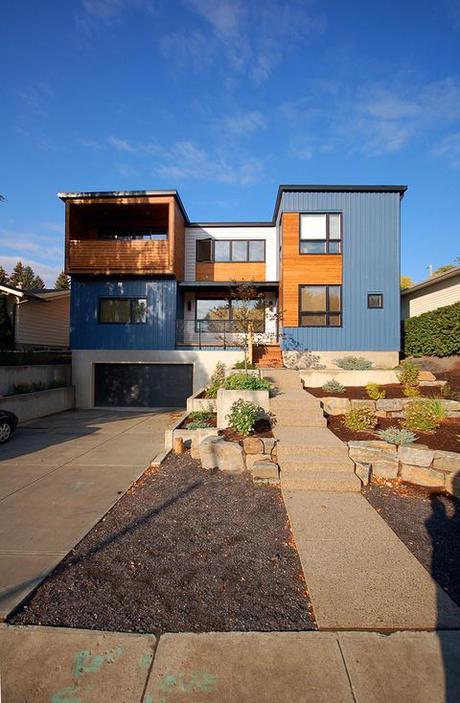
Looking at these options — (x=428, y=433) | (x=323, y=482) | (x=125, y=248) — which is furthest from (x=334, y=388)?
(x=125, y=248)

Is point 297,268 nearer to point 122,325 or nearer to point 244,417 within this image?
point 122,325

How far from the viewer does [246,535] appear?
3.80m

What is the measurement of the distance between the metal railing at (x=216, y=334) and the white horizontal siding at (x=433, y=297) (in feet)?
22.9

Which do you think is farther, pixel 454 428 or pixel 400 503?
pixel 454 428

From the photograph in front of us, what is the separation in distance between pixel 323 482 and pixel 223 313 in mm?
12619

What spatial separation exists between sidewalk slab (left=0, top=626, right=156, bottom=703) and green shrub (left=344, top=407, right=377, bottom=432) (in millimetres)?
5411

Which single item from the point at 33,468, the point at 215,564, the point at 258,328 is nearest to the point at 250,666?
the point at 215,564

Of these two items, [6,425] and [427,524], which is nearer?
[427,524]

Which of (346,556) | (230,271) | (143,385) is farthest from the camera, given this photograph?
(230,271)

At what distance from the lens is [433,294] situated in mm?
15086

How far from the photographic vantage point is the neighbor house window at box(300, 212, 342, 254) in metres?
14.5

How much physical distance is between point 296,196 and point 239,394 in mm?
10717

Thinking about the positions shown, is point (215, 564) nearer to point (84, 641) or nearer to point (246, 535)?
point (246, 535)

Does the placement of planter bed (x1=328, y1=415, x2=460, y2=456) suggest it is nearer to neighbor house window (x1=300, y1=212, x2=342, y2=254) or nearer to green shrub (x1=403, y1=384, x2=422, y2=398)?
green shrub (x1=403, y1=384, x2=422, y2=398)
